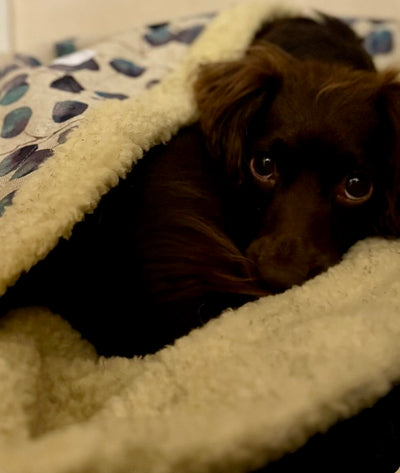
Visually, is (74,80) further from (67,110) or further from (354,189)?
(354,189)

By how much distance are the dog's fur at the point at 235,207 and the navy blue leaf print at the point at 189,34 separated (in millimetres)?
684

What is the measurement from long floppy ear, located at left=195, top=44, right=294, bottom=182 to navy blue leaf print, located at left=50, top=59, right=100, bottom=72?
38cm

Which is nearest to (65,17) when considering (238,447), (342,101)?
(342,101)

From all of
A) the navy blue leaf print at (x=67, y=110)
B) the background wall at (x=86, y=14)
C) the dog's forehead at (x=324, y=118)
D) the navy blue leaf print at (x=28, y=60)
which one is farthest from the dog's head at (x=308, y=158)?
the background wall at (x=86, y=14)

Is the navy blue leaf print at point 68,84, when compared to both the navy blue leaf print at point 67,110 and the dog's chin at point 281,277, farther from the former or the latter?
the dog's chin at point 281,277

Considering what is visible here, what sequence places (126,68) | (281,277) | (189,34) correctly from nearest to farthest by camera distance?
(281,277)
(126,68)
(189,34)

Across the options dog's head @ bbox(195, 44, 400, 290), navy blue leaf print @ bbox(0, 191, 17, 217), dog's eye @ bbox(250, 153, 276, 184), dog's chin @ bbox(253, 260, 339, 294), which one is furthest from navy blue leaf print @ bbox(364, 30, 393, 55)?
navy blue leaf print @ bbox(0, 191, 17, 217)

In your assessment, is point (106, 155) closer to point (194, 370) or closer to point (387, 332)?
point (194, 370)

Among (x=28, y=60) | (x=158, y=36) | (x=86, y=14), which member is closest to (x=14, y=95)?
(x=28, y=60)

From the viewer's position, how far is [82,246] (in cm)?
91

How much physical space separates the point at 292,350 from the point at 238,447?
0.17m

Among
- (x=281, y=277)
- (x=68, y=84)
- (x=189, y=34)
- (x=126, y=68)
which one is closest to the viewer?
(x=281, y=277)

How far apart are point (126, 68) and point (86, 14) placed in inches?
31.4

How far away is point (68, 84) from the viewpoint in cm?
132
